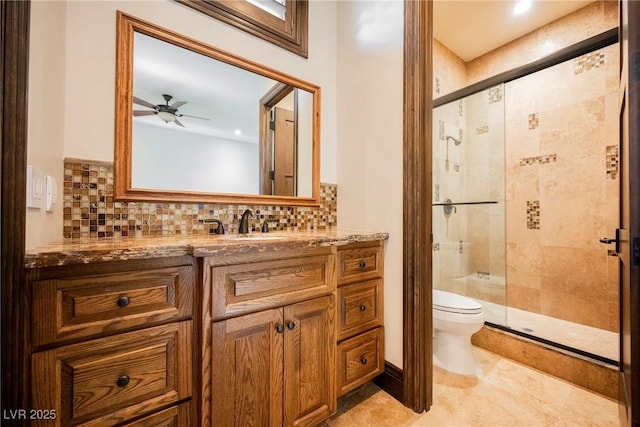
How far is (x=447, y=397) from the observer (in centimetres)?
146

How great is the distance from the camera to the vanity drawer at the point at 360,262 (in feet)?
4.43

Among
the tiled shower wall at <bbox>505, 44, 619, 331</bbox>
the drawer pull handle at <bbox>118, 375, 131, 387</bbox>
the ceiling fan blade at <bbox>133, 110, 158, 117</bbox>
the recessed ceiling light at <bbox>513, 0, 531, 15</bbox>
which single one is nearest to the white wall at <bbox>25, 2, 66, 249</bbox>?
the ceiling fan blade at <bbox>133, 110, 158, 117</bbox>

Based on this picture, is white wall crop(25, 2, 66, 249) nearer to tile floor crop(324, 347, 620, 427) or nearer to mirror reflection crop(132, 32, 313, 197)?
mirror reflection crop(132, 32, 313, 197)

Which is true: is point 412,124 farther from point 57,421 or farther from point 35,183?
point 57,421

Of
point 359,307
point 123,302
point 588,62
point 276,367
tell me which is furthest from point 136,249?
point 588,62

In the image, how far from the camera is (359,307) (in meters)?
1.42

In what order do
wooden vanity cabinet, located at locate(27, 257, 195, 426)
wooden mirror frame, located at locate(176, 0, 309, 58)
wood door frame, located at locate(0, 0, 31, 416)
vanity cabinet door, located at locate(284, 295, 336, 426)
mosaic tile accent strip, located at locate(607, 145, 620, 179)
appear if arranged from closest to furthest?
wood door frame, located at locate(0, 0, 31, 416), wooden vanity cabinet, located at locate(27, 257, 195, 426), vanity cabinet door, located at locate(284, 295, 336, 426), wooden mirror frame, located at locate(176, 0, 309, 58), mosaic tile accent strip, located at locate(607, 145, 620, 179)

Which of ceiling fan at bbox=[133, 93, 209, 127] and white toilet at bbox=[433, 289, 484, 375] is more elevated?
ceiling fan at bbox=[133, 93, 209, 127]

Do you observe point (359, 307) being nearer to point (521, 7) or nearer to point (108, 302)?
point (108, 302)

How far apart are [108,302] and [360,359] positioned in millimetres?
1191

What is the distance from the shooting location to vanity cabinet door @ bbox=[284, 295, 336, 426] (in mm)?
1054

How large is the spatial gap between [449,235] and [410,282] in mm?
1395

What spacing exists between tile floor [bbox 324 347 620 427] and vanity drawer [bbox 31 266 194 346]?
1013mm

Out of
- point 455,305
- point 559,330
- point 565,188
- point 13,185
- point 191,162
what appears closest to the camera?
point 13,185
